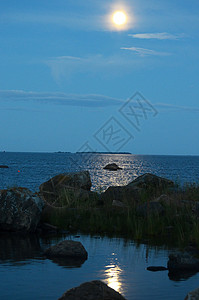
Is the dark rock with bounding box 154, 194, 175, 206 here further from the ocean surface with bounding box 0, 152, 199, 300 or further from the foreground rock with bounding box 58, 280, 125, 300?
the foreground rock with bounding box 58, 280, 125, 300

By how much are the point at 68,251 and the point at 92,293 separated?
12.0 feet

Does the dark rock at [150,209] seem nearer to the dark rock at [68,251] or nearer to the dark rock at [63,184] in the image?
the dark rock at [68,251]

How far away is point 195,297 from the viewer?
238 inches

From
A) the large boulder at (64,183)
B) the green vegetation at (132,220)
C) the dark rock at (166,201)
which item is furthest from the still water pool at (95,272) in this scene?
the large boulder at (64,183)

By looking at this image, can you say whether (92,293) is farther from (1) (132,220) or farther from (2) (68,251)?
(1) (132,220)

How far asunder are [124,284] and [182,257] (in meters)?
1.91

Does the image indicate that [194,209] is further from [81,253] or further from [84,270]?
[84,270]

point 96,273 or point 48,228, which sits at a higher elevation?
point 48,228

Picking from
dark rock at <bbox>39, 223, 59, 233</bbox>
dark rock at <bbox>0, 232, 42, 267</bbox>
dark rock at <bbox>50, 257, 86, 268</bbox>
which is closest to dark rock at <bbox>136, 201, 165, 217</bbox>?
dark rock at <bbox>39, 223, 59, 233</bbox>

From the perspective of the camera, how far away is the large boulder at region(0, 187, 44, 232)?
520 inches

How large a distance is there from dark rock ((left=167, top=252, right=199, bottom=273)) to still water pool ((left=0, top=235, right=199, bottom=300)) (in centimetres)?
41

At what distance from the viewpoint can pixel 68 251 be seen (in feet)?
32.3

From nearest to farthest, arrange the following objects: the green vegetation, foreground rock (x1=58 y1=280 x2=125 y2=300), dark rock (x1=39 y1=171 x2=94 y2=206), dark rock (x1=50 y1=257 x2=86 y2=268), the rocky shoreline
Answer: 1. foreground rock (x1=58 y1=280 x2=125 y2=300)
2. the rocky shoreline
3. dark rock (x1=50 y1=257 x2=86 y2=268)
4. the green vegetation
5. dark rock (x1=39 y1=171 x2=94 y2=206)

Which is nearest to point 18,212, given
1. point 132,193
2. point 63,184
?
point 132,193
